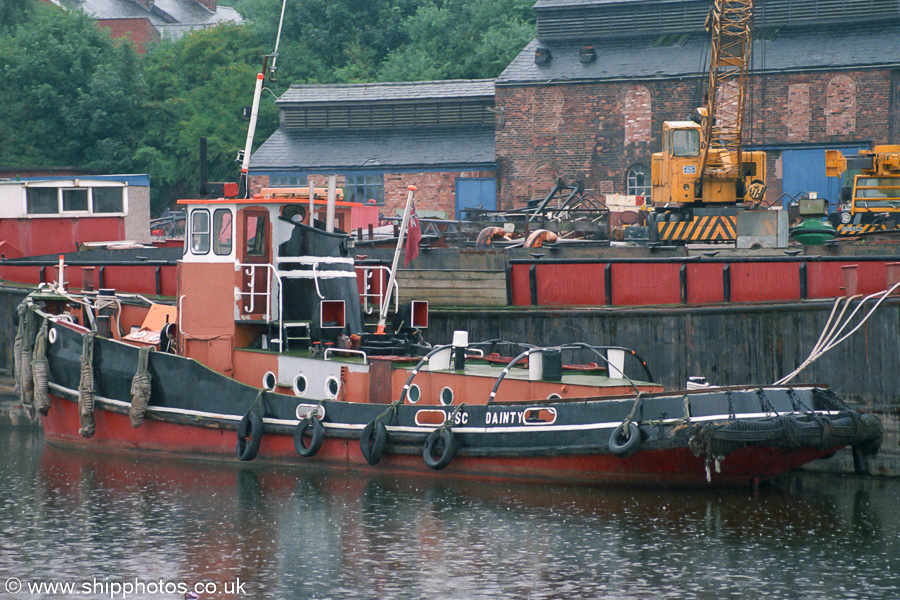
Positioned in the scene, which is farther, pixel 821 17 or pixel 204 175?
pixel 821 17

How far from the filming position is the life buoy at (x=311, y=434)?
51.1ft

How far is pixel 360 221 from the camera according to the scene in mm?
30281

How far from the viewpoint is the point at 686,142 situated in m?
27.1

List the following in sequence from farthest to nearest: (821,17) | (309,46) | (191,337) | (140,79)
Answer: (309,46) → (140,79) → (821,17) → (191,337)

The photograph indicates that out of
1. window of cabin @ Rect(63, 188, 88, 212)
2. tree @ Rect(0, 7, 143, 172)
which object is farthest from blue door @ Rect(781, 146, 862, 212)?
tree @ Rect(0, 7, 143, 172)

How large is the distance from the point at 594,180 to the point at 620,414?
26148 millimetres

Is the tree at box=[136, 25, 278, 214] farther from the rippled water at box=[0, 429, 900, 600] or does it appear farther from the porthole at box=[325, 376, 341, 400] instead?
the rippled water at box=[0, 429, 900, 600]

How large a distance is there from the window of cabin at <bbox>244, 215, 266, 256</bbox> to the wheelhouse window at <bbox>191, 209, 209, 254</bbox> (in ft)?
1.99

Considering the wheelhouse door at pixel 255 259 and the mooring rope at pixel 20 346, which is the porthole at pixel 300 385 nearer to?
the wheelhouse door at pixel 255 259

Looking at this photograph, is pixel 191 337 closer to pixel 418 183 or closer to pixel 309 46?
pixel 418 183

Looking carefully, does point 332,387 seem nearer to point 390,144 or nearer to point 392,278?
point 392,278

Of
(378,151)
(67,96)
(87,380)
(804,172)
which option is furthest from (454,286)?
(67,96)

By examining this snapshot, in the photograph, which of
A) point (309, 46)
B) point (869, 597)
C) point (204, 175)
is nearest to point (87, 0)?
point (309, 46)

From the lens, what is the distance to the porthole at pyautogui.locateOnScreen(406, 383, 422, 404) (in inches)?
616
